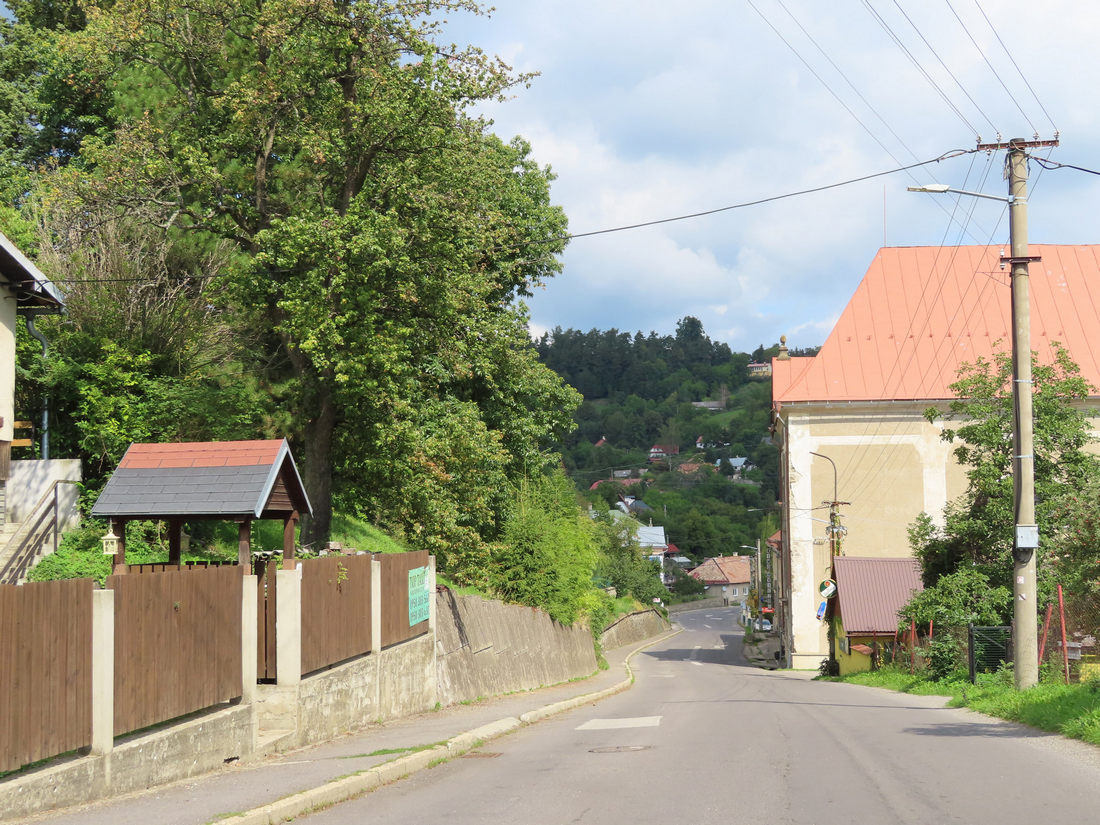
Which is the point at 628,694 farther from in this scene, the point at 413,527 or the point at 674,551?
the point at 674,551

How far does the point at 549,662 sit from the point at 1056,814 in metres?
26.4

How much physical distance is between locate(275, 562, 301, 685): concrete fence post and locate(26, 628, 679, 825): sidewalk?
0.99 metres

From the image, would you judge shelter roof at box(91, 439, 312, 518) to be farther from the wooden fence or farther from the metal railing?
the metal railing

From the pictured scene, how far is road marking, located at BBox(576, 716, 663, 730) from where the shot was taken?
16.5 metres

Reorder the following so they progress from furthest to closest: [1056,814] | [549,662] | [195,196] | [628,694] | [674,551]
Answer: [674,551]
[549,662]
[628,694]
[195,196]
[1056,814]

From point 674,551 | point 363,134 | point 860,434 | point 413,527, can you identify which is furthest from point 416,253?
point 674,551

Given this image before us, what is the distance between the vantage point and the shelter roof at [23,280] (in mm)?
18672

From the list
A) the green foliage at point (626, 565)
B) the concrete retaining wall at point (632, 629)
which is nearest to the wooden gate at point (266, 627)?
the concrete retaining wall at point (632, 629)

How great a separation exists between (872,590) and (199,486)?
3292cm

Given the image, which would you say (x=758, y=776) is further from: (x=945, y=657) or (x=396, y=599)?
(x=945, y=657)

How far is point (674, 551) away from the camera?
16462 cm

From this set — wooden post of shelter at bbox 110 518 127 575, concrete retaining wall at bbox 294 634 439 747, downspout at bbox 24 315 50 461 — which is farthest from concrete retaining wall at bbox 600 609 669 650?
wooden post of shelter at bbox 110 518 127 575

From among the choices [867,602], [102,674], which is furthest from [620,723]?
[867,602]

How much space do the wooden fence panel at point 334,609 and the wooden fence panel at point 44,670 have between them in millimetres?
4930
